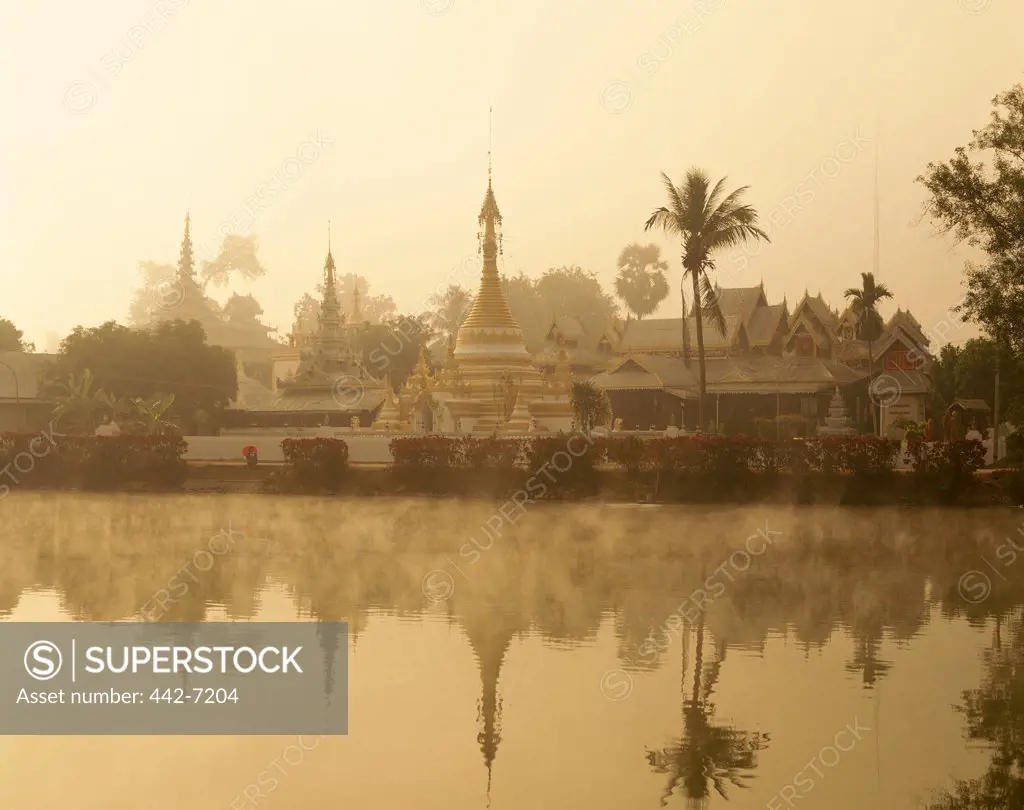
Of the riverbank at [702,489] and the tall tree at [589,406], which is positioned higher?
the tall tree at [589,406]

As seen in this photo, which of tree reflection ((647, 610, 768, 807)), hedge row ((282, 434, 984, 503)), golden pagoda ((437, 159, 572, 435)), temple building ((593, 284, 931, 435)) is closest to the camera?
tree reflection ((647, 610, 768, 807))

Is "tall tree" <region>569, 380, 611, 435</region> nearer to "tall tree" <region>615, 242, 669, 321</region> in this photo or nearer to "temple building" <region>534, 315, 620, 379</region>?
"temple building" <region>534, 315, 620, 379</region>

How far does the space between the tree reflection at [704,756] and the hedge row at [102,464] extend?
1101 inches

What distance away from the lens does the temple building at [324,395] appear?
52.4 metres

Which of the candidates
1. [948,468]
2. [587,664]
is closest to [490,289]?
[948,468]

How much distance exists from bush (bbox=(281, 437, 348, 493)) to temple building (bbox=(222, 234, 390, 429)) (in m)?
11.1

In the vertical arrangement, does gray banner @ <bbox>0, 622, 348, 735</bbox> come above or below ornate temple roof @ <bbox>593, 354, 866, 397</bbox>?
below

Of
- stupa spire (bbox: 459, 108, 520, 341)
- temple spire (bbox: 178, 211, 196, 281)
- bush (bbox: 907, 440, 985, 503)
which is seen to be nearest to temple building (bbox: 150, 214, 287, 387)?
temple spire (bbox: 178, 211, 196, 281)

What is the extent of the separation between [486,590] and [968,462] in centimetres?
1689

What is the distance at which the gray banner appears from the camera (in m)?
10.4

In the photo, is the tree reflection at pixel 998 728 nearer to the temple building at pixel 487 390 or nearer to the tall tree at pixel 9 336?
the temple building at pixel 487 390

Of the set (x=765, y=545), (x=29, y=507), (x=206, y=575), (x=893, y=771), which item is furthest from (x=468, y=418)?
(x=893, y=771)

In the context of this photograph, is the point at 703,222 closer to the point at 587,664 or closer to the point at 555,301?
the point at 587,664

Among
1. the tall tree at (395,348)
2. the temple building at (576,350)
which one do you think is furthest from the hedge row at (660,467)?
the tall tree at (395,348)
